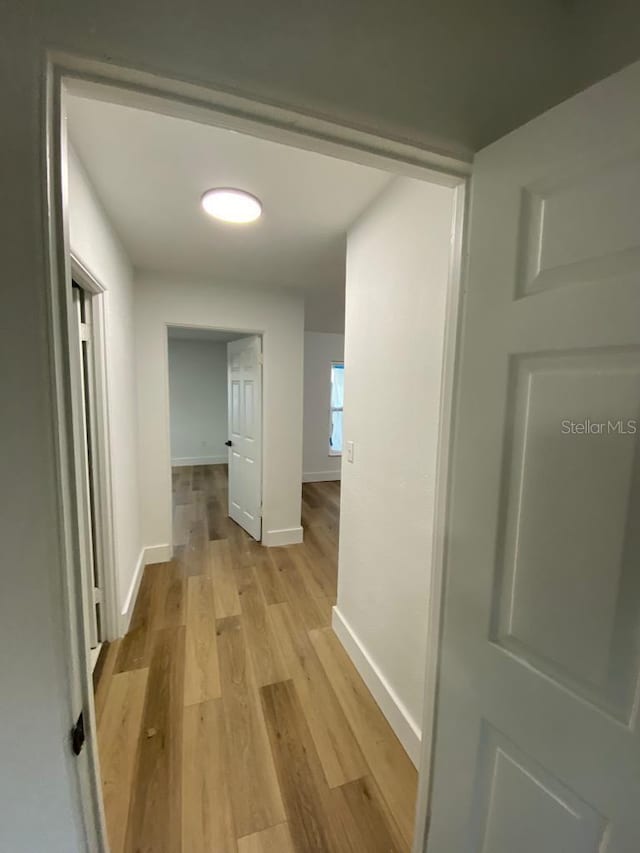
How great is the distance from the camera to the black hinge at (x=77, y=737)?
63cm

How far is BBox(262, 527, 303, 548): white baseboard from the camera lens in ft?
10.8

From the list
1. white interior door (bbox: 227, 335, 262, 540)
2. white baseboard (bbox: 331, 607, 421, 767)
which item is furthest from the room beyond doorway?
white baseboard (bbox: 331, 607, 421, 767)

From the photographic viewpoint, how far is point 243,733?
1505mm

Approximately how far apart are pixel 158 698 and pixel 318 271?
112 inches

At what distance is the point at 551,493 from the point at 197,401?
6273 mm

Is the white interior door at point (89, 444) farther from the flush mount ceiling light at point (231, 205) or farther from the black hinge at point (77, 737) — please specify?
the black hinge at point (77, 737)

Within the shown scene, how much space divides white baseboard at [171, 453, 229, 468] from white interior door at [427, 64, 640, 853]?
226 inches

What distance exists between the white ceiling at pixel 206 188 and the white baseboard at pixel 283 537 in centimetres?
235

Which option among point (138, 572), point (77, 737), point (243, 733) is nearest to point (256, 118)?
point (77, 737)

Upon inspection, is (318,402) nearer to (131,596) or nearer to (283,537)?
(283,537)

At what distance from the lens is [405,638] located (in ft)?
4.79

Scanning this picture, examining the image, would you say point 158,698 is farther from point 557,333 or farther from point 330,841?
point 557,333

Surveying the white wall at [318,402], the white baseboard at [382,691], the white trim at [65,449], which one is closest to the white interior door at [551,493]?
the white baseboard at [382,691]

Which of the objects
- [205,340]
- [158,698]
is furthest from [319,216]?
[205,340]
